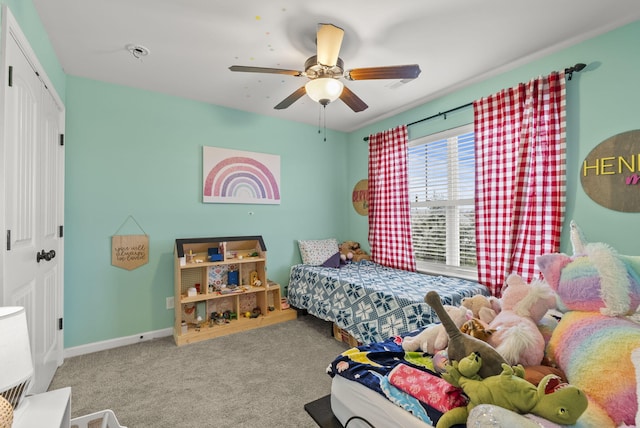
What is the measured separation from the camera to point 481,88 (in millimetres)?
2643

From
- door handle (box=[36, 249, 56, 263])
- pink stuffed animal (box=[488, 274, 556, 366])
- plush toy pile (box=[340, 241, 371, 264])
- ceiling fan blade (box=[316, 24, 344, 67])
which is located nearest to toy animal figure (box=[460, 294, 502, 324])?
pink stuffed animal (box=[488, 274, 556, 366])

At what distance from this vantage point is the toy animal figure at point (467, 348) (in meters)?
0.95

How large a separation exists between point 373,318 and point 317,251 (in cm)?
146

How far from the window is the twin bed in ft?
0.97

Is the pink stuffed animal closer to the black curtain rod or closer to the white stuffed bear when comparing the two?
the white stuffed bear

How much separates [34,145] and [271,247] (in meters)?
2.32

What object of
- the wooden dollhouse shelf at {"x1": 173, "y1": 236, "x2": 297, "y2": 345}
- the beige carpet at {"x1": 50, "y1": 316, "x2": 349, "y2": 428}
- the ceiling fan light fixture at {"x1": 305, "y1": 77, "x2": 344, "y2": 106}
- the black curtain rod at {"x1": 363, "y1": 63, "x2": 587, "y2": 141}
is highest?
the black curtain rod at {"x1": 363, "y1": 63, "x2": 587, "y2": 141}

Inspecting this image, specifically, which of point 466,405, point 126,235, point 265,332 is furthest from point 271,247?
point 466,405

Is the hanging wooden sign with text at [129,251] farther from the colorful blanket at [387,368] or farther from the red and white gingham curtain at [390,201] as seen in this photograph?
the red and white gingham curtain at [390,201]

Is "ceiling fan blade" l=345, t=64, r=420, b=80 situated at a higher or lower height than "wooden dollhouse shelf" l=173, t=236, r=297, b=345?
higher

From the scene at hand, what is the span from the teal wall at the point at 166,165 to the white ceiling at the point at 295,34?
152 mm

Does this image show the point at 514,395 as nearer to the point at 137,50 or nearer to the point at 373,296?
the point at 373,296

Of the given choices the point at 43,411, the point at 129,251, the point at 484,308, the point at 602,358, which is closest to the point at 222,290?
the point at 129,251

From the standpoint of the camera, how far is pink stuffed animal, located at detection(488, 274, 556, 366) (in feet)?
3.49
